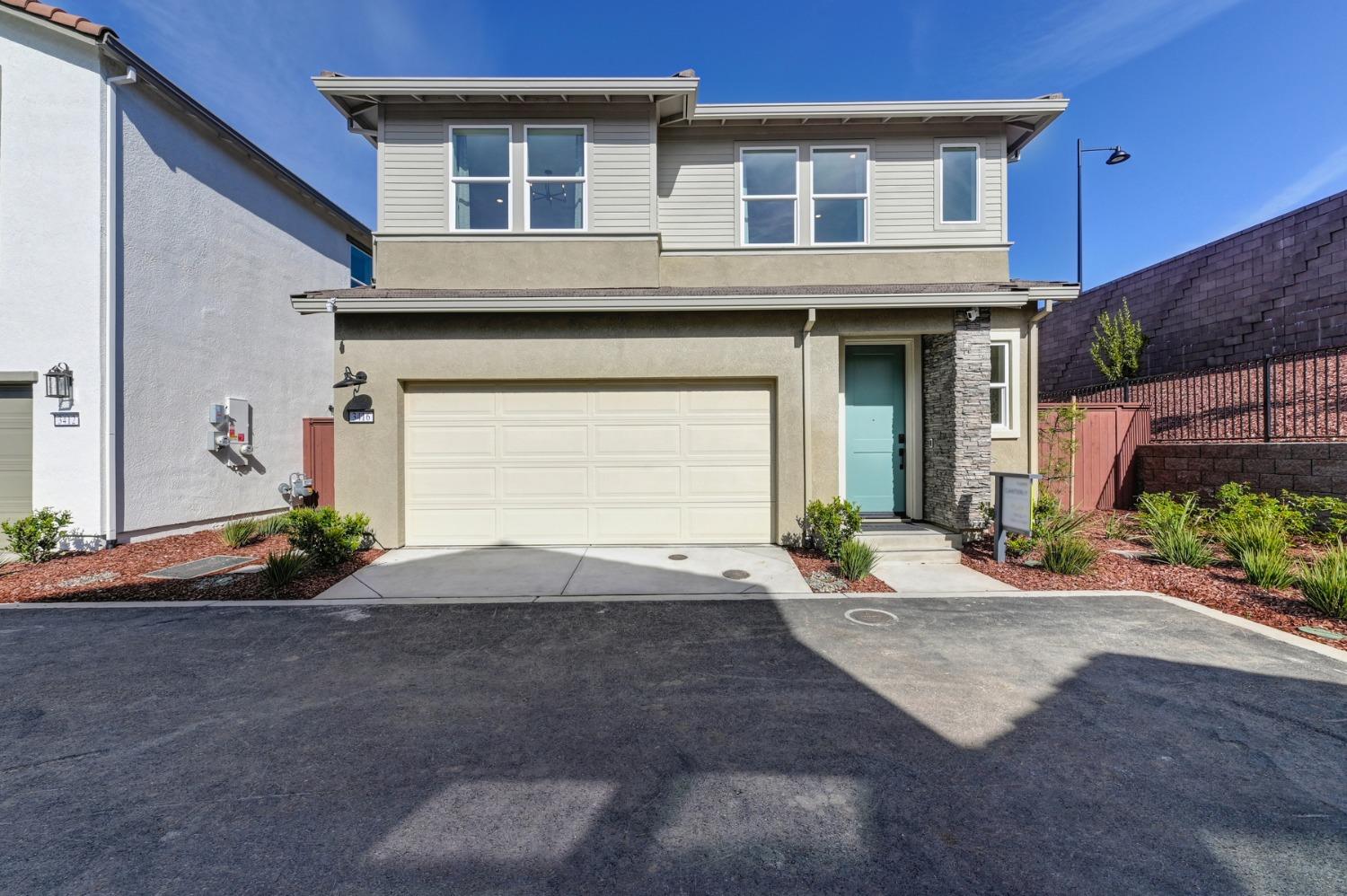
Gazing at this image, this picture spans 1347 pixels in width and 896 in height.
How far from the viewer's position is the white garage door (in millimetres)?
7301

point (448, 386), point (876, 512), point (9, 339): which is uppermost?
point (9, 339)

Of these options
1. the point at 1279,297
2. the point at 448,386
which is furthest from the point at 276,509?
the point at 1279,297

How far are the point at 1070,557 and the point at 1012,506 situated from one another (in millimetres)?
785

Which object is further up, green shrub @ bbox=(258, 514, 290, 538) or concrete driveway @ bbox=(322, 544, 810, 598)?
green shrub @ bbox=(258, 514, 290, 538)

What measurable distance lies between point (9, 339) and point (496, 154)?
Answer: 703cm

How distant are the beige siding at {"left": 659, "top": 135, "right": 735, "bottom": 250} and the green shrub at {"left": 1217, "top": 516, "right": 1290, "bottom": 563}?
7.37 metres

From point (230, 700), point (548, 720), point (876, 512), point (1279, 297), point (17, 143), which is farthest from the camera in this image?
point (1279, 297)

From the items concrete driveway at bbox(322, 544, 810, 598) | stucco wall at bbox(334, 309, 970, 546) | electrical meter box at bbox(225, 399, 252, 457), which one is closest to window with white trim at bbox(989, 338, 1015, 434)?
stucco wall at bbox(334, 309, 970, 546)

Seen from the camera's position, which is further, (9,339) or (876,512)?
(876,512)

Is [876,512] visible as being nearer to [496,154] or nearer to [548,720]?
[548,720]

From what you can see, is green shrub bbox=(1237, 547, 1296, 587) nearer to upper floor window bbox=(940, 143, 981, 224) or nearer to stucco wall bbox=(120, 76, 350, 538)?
upper floor window bbox=(940, 143, 981, 224)

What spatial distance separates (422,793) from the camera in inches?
97.5

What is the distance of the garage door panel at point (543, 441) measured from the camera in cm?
731

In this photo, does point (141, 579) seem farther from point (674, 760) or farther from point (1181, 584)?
point (1181, 584)
